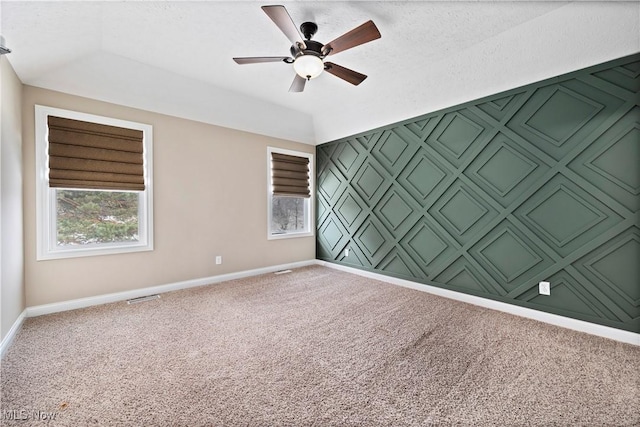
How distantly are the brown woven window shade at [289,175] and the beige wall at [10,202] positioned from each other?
3.06 m

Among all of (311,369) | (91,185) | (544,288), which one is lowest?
(311,369)

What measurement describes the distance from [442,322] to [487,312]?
2.19 feet

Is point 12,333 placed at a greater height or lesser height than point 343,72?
lesser

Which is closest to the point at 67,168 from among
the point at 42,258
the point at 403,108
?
the point at 42,258

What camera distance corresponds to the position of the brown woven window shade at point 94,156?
9.56 feet

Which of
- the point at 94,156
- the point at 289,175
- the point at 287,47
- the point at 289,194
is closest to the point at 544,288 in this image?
the point at 287,47

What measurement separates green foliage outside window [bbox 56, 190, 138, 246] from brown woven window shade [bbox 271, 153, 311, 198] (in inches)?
85.6

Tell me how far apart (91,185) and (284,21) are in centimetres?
290

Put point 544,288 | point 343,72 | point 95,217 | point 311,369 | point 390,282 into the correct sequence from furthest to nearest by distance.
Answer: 1. point 390,282
2. point 95,217
3. point 544,288
4. point 343,72
5. point 311,369

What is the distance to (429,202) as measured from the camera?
12.0 feet

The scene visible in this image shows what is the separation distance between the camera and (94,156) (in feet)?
10.2

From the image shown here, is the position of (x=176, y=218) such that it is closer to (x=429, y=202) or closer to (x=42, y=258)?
(x=42, y=258)
